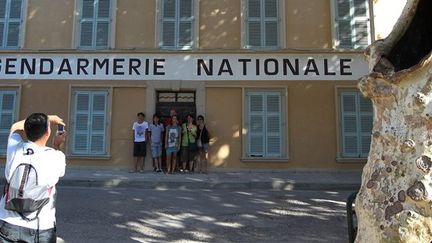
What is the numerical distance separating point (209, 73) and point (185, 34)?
4.57 ft

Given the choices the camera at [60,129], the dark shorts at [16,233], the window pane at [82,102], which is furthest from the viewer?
the window pane at [82,102]

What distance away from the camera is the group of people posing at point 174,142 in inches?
500

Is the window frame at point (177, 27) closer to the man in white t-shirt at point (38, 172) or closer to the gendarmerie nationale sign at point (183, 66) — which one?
the gendarmerie nationale sign at point (183, 66)

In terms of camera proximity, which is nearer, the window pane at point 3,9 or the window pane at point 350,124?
the window pane at point 350,124

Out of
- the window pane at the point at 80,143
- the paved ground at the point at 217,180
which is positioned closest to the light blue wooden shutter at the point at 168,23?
the window pane at the point at 80,143

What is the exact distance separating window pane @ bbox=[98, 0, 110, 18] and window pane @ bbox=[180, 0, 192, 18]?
7.25ft

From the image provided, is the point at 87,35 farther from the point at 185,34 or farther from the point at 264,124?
the point at 264,124

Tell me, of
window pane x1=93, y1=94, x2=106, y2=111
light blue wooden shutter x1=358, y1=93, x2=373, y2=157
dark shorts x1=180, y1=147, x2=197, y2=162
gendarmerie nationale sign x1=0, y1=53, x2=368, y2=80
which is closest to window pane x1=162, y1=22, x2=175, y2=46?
gendarmerie nationale sign x1=0, y1=53, x2=368, y2=80

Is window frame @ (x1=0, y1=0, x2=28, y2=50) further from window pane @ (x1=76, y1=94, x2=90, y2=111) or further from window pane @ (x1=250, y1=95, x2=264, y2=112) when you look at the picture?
window pane @ (x1=250, y1=95, x2=264, y2=112)

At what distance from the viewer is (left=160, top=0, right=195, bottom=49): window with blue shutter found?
44.6 feet

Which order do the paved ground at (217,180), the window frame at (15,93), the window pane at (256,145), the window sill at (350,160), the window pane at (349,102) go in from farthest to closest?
the window frame at (15,93)
the window pane at (349,102)
the window pane at (256,145)
the window sill at (350,160)
the paved ground at (217,180)

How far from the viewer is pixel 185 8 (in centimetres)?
1380

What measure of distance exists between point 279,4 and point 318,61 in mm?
2081

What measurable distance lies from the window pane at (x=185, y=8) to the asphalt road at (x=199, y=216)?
5.89 metres
